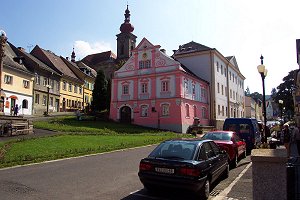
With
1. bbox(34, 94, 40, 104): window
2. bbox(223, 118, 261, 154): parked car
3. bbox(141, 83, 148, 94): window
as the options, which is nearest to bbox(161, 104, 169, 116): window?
bbox(141, 83, 148, 94): window

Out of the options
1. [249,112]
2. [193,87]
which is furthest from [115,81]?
[249,112]

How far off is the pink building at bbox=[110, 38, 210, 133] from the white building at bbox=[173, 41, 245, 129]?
343 centimetres

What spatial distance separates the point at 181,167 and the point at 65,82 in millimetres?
52431

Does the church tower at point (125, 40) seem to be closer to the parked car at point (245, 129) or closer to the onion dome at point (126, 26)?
the onion dome at point (126, 26)

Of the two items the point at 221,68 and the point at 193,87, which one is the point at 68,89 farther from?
the point at 221,68

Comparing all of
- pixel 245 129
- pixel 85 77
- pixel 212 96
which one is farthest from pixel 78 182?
pixel 85 77

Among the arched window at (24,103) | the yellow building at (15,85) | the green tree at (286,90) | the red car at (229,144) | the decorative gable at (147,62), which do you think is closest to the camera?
the red car at (229,144)

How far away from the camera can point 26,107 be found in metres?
44.1

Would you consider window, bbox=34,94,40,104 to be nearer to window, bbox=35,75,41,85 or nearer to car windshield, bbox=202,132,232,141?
window, bbox=35,75,41,85

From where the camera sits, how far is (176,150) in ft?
27.1

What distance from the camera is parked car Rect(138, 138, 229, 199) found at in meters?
7.36

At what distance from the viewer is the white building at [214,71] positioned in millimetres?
50281

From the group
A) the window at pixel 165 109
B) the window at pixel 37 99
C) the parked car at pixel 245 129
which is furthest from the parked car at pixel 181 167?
the window at pixel 37 99

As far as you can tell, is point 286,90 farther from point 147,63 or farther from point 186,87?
point 147,63
